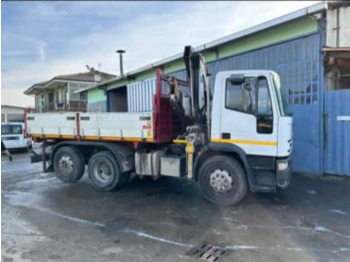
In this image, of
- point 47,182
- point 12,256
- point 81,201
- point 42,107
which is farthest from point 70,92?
point 12,256

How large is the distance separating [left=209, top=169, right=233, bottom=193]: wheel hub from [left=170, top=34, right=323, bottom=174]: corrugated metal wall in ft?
11.5

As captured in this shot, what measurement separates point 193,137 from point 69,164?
3.51 metres

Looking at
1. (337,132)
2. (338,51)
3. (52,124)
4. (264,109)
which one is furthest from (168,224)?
(338,51)

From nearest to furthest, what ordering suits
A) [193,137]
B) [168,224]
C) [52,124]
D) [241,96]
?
[168,224] → [241,96] → [193,137] → [52,124]

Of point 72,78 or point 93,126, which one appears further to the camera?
point 72,78

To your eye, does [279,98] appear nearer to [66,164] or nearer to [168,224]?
[168,224]

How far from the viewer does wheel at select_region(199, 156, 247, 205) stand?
19.5 ft

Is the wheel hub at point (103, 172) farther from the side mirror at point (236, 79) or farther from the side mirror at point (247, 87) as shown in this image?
the side mirror at point (247, 87)

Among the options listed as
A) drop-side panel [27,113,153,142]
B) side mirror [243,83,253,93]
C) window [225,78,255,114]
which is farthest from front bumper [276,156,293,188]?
drop-side panel [27,113,153,142]

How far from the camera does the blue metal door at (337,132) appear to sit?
322 inches

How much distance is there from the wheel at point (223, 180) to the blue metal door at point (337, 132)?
3.78m

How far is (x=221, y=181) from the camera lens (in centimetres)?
604

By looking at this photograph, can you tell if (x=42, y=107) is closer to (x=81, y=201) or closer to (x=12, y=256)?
(x=81, y=201)

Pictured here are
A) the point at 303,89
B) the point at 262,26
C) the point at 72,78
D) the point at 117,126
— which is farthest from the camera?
the point at 72,78
